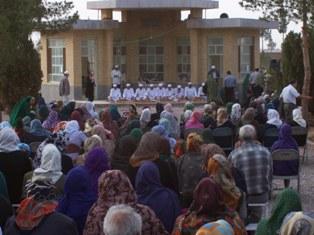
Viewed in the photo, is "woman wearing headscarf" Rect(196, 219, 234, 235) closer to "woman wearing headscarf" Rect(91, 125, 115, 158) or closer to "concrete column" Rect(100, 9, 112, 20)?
"woman wearing headscarf" Rect(91, 125, 115, 158)

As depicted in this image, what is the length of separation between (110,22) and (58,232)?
115 ft

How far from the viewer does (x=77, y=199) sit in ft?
24.2

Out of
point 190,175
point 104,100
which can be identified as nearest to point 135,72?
point 104,100

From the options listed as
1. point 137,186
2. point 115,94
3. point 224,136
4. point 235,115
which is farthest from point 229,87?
point 137,186

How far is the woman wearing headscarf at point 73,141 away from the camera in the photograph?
10906mm

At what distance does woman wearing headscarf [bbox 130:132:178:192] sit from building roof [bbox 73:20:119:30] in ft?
99.1

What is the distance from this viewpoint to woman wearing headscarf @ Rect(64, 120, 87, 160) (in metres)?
10.9

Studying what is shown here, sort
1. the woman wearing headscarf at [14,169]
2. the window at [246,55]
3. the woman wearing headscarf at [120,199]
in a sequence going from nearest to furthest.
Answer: the woman wearing headscarf at [120,199] < the woman wearing headscarf at [14,169] < the window at [246,55]

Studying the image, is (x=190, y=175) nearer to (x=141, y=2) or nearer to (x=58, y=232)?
(x=58, y=232)

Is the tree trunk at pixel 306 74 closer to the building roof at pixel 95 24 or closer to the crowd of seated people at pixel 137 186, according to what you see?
the crowd of seated people at pixel 137 186

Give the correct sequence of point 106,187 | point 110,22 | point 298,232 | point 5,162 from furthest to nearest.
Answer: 1. point 110,22
2. point 5,162
3. point 106,187
4. point 298,232

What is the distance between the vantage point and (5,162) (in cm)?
908

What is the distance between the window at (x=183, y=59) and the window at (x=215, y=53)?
1667mm

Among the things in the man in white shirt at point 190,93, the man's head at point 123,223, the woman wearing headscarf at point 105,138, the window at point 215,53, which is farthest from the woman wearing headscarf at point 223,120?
the window at point 215,53
